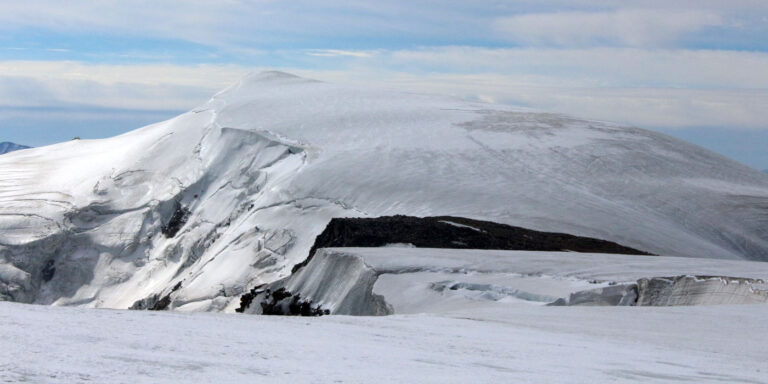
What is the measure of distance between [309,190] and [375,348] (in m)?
20.3

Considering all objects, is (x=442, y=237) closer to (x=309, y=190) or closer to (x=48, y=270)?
(x=309, y=190)

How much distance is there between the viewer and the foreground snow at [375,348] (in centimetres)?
511

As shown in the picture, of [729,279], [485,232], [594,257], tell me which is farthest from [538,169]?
[729,279]

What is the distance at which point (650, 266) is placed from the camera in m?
13.4

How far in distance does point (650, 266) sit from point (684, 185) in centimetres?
1518

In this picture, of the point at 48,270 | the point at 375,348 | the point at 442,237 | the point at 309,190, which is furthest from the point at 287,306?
A: the point at 48,270

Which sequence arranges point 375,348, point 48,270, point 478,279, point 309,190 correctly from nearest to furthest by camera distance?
point 375,348, point 478,279, point 309,190, point 48,270

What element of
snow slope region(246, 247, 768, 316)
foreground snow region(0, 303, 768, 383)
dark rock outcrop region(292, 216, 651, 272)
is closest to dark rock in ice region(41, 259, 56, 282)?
Answer: dark rock outcrop region(292, 216, 651, 272)

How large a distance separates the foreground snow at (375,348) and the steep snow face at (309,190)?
44.0ft

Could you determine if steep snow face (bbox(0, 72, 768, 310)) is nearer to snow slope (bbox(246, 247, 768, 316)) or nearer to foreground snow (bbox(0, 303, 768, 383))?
snow slope (bbox(246, 247, 768, 316))

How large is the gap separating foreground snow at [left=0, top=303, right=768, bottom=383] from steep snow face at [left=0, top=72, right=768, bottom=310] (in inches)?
528

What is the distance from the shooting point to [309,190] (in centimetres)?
2666

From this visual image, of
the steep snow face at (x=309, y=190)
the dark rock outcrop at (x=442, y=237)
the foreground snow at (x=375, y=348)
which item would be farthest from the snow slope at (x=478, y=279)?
the steep snow face at (x=309, y=190)

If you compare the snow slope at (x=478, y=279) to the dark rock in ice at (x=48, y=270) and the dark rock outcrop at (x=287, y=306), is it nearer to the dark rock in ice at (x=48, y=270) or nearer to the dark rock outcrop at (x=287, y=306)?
the dark rock outcrop at (x=287, y=306)
